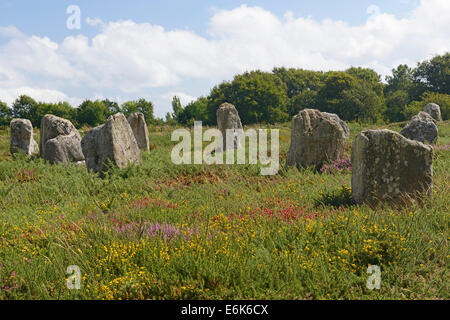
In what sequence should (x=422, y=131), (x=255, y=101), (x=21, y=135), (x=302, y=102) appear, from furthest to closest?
(x=302, y=102), (x=255, y=101), (x=21, y=135), (x=422, y=131)

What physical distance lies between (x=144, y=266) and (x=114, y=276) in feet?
1.29

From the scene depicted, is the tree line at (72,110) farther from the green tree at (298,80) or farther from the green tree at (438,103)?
the green tree at (438,103)

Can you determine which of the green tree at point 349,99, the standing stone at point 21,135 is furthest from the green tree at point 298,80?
the standing stone at point 21,135

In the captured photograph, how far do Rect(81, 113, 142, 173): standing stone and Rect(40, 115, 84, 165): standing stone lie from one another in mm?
3620

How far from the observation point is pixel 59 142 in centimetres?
1580

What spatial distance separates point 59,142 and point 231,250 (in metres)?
13.9

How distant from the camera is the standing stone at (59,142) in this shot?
15633 mm

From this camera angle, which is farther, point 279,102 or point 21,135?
point 279,102

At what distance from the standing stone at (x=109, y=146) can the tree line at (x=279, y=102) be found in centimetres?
4150

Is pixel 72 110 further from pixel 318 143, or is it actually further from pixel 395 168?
pixel 395 168

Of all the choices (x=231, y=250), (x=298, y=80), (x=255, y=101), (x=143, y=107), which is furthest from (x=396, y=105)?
(x=231, y=250)

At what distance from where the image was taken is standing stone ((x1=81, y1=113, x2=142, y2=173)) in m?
12.2

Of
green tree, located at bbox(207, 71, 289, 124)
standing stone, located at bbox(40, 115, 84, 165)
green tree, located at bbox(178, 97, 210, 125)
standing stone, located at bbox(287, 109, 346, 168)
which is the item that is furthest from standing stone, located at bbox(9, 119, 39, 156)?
green tree, located at bbox(178, 97, 210, 125)

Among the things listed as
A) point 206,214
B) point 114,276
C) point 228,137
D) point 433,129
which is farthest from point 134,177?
point 433,129
